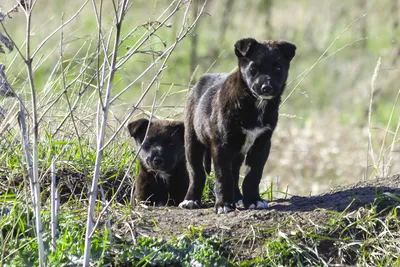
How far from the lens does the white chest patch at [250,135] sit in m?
5.85

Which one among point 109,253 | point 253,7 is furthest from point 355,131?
point 109,253

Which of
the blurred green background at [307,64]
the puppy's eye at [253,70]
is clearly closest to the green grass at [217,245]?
the puppy's eye at [253,70]

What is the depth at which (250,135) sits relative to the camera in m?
5.86

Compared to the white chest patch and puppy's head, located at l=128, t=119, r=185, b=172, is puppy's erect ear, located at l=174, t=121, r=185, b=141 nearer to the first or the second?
puppy's head, located at l=128, t=119, r=185, b=172

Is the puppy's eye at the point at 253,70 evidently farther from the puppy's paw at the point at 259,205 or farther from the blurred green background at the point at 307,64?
the blurred green background at the point at 307,64

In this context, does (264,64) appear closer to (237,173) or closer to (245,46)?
(245,46)

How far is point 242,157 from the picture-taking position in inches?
244

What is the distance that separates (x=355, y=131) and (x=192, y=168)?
8716 millimetres

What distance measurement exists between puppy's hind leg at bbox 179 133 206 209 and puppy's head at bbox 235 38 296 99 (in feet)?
2.66

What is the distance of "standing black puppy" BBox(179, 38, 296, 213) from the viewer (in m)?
5.83

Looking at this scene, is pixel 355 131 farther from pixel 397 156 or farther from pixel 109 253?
pixel 109 253

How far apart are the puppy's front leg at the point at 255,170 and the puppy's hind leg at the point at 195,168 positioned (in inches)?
22.0

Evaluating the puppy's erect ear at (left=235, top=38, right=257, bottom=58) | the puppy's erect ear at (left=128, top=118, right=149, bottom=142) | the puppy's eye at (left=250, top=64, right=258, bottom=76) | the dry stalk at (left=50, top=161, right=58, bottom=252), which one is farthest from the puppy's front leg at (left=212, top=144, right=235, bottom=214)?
the dry stalk at (left=50, top=161, right=58, bottom=252)

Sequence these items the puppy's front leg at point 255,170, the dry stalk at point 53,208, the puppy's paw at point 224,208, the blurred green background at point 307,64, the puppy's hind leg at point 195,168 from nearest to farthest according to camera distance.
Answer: the dry stalk at point 53,208
the puppy's paw at point 224,208
the puppy's front leg at point 255,170
the puppy's hind leg at point 195,168
the blurred green background at point 307,64
